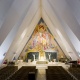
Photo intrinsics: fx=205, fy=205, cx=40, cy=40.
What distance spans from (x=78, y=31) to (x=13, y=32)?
3642 millimetres

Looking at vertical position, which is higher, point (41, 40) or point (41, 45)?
point (41, 40)

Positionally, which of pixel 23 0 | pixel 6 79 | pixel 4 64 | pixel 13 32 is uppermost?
pixel 23 0

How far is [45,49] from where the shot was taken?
19828mm

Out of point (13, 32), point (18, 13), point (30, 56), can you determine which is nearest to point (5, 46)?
point (13, 32)

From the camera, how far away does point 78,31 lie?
973cm

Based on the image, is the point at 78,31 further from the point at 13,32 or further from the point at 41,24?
the point at 41,24

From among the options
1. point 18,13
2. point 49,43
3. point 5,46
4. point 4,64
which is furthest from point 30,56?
point 18,13

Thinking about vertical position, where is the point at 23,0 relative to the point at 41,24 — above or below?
below

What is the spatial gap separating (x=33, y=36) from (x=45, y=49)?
5.66ft

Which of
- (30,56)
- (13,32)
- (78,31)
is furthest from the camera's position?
(30,56)

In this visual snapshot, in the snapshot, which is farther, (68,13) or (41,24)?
(41,24)

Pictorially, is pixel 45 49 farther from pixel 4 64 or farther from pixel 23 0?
pixel 23 0

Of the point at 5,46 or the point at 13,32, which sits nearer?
the point at 13,32

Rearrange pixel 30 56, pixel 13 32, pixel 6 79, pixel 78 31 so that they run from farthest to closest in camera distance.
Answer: pixel 30 56, pixel 13 32, pixel 78 31, pixel 6 79
